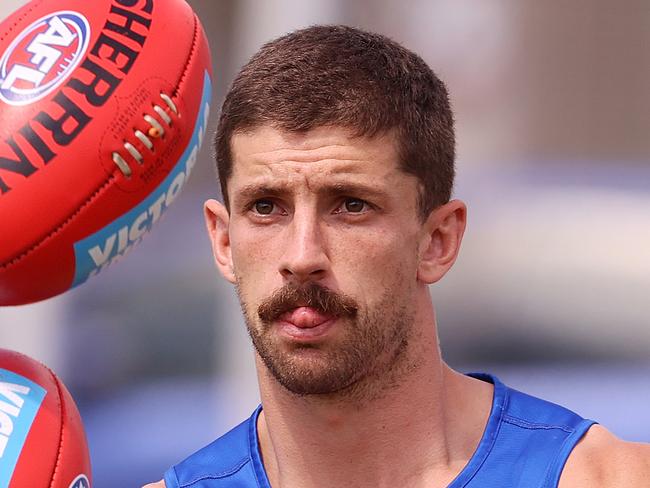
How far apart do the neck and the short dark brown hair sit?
0.43 meters

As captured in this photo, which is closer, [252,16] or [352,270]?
[352,270]

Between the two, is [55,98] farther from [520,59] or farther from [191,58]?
[520,59]

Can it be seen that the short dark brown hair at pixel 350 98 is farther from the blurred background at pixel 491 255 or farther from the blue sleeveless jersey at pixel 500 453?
the blurred background at pixel 491 255

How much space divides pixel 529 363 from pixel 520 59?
1652mm

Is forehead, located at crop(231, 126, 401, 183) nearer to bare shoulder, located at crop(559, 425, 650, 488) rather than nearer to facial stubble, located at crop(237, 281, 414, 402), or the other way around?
facial stubble, located at crop(237, 281, 414, 402)

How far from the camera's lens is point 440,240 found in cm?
322

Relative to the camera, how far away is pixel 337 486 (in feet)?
10.7

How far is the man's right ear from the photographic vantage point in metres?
3.28

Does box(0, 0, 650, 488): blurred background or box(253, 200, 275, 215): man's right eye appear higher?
box(253, 200, 275, 215): man's right eye

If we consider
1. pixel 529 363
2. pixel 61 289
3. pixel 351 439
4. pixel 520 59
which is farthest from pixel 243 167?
pixel 520 59

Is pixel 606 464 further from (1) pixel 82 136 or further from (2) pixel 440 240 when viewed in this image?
(1) pixel 82 136

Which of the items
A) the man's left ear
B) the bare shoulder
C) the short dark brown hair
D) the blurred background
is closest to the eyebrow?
the short dark brown hair

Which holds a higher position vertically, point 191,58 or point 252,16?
point 191,58

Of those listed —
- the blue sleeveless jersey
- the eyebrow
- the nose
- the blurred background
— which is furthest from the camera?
the blurred background
